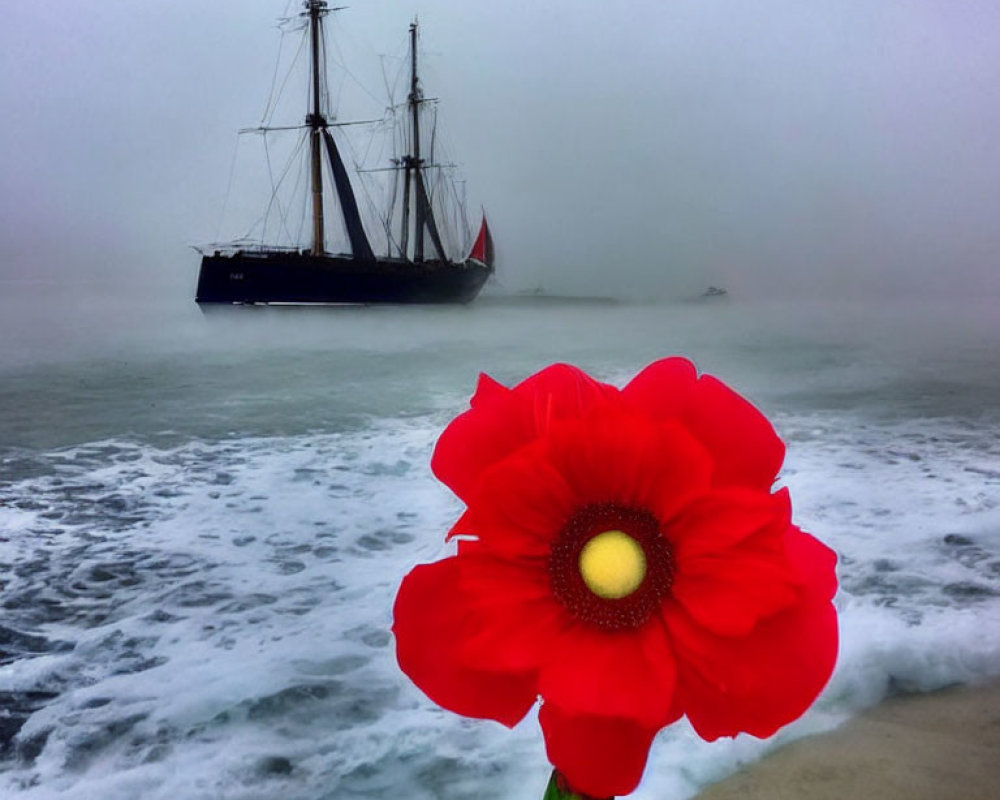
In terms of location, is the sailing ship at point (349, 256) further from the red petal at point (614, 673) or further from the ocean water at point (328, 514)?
the red petal at point (614, 673)

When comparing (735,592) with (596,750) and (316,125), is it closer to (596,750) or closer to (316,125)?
(596,750)

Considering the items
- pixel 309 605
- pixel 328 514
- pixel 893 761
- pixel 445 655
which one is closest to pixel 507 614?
pixel 445 655

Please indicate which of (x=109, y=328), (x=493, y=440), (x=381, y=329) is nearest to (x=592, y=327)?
(x=381, y=329)

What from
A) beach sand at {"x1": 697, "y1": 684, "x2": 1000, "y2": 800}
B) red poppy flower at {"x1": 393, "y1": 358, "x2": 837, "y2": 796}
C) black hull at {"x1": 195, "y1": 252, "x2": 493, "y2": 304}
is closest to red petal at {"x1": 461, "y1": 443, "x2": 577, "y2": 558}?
red poppy flower at {"x1": 393, "y1": 358, "x2": 837, "y2": 796}

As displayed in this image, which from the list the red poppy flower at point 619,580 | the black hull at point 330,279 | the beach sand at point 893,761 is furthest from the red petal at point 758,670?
the black hull at point 330,279

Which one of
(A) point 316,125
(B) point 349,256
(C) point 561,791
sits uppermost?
(A) point 316,125
